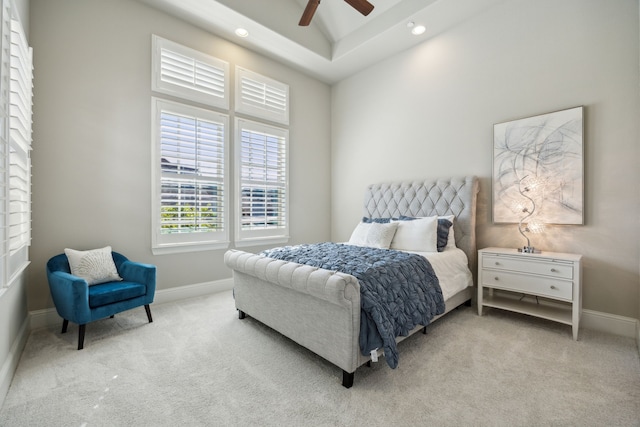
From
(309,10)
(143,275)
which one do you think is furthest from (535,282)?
(143,275)

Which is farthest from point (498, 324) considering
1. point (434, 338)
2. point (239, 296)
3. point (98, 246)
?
point (98, 246)

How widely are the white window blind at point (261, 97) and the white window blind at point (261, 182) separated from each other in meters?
0.18

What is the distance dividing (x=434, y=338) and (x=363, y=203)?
2594 millimetres

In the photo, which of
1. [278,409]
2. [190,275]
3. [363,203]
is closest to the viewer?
[278,409]

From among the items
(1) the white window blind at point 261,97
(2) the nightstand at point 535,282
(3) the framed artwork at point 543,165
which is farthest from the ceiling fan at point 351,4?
(2) the nightstand at point 535,282

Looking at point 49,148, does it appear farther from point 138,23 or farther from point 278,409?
point 278,409

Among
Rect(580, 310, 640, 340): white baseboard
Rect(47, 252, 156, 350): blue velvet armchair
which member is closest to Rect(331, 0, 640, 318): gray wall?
Rect(580, 310, 640, 340): white baseboard

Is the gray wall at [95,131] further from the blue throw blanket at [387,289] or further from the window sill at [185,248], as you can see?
the blue throw blanket at [387,289]

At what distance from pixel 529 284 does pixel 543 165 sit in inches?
50.0

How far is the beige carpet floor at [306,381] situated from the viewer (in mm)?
1626

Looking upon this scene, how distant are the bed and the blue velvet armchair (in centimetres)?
82

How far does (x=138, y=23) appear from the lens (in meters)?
3.32

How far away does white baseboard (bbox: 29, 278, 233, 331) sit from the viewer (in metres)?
2.76

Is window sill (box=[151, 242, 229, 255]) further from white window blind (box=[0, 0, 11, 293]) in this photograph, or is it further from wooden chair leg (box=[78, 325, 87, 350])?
white window blind (box=[0, 0, 11, 293])
